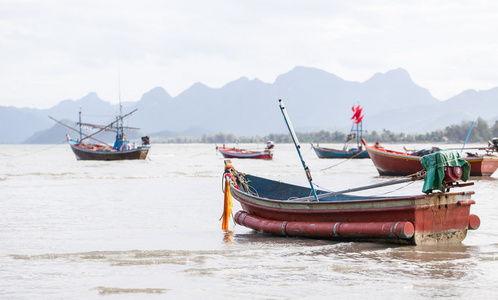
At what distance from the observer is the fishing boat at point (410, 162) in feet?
104

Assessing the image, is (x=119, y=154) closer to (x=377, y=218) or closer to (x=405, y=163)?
(x=405, y=163)

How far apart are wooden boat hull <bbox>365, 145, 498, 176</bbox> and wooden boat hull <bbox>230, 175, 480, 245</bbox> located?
19.8m

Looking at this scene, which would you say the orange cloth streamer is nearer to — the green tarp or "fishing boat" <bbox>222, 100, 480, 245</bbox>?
"fishing boat" <bbox>222, 100, 480, 245</bbox>

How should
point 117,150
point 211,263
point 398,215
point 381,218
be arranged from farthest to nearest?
1. point 117,150
2. point 381,218
3. point 398,215
4. point 211,263

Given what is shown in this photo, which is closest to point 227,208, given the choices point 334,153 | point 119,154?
point 119,154

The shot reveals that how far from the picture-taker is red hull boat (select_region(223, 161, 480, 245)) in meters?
11.6

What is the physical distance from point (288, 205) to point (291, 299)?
4.84 m

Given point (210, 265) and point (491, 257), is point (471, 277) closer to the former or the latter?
point (491, 257)

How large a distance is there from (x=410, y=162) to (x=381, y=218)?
2138 centimetres

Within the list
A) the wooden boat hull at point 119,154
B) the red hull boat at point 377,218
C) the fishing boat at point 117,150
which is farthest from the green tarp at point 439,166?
the wooden boat hull at point 119,154

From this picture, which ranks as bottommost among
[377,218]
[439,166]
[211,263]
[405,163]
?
[211,263]

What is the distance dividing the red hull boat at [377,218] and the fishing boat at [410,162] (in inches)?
753

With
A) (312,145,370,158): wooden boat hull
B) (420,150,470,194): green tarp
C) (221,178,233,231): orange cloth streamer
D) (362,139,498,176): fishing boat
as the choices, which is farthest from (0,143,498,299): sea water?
(312,145,370,158): wooden boat hull

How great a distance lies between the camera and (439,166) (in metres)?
11.8
